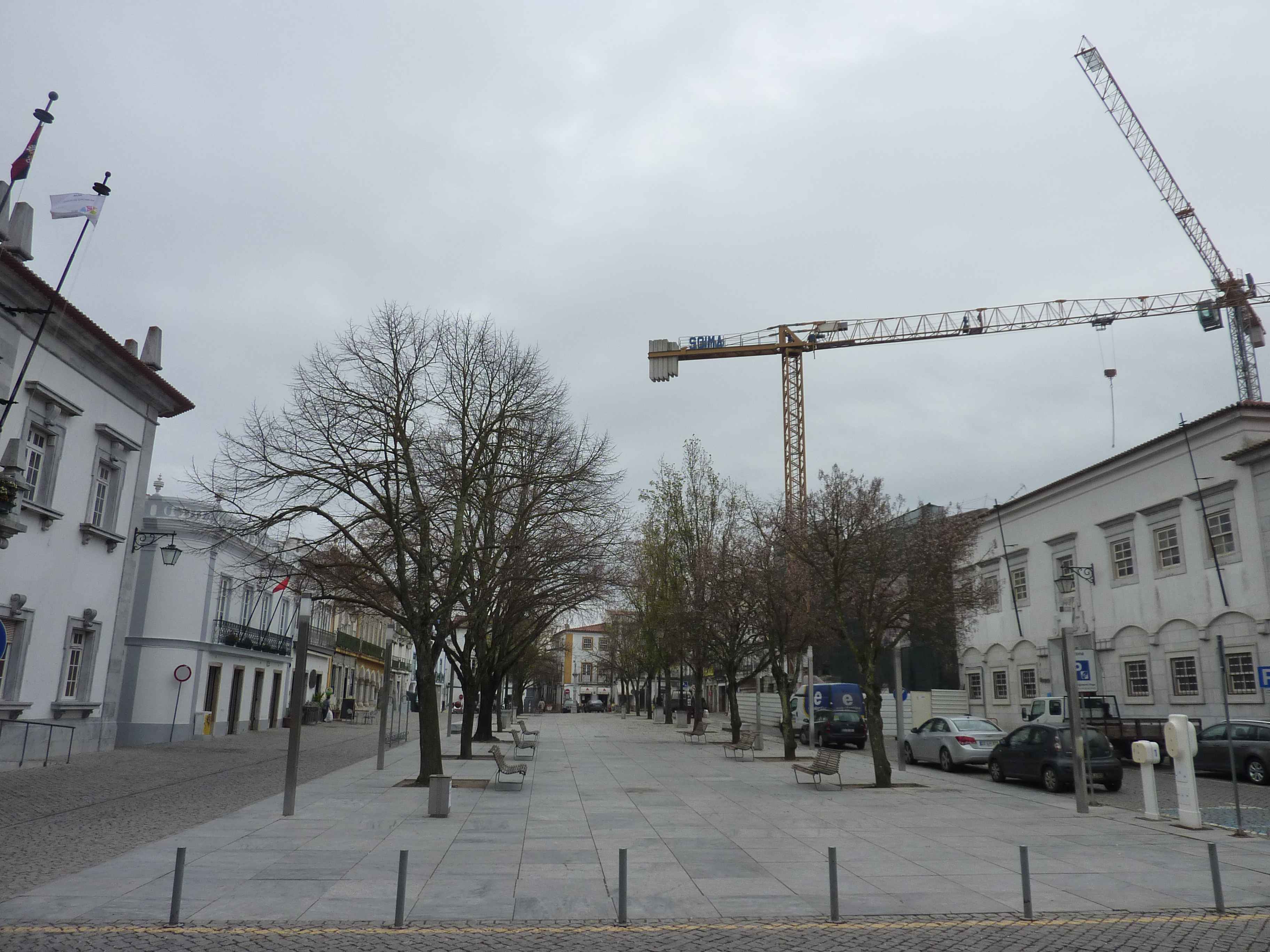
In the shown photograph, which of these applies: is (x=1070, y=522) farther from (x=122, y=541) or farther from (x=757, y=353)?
(x=757, y=353)

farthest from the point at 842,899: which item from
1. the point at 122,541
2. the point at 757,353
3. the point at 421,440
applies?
the point at 757,353

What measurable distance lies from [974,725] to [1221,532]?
9.88 metres

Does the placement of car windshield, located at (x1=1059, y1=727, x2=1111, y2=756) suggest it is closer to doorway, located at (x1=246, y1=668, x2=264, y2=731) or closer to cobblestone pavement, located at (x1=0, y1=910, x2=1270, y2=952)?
cobblestone pavement, located at (x1=0, y1=910, x2=1270, y2=952)

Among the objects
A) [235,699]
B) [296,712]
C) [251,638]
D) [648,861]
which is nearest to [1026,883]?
[648,861]

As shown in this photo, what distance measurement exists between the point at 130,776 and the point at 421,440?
30.7 ft

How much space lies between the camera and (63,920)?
315 inches

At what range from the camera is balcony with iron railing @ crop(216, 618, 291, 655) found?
1375 inches

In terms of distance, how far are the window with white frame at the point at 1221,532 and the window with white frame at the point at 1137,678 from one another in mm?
4724

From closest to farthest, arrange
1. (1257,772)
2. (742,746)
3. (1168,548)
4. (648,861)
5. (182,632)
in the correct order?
(648,861) → (1257,772) → (742,746) → (1168,548) → (182,632)

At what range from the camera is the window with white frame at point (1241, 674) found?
26.3 metres

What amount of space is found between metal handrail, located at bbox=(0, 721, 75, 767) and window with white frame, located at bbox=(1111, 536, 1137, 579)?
A: 31.7 metres

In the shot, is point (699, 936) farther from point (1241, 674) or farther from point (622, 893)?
point (1241, 674)

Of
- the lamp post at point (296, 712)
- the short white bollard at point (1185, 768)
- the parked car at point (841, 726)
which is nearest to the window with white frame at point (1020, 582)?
the parked car at point (841, 726)

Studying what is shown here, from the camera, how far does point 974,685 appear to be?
137 ft
